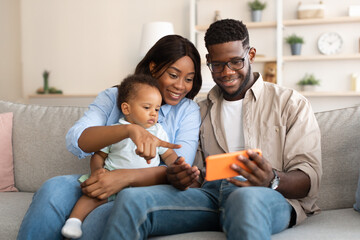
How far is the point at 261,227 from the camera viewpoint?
3.82 feet

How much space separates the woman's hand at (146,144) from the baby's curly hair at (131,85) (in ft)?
0.97

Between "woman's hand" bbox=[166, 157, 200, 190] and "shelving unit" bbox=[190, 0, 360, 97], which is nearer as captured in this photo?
"woman's hand" bbox=[166, 157, 200, 190]

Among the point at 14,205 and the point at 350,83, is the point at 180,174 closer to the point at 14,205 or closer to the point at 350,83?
the point at 14,205

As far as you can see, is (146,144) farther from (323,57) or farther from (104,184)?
(323,57)

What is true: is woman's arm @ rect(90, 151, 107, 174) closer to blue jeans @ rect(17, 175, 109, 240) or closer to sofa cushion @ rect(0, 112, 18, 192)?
blue jeans @ rect(17, 175, 109, 240)

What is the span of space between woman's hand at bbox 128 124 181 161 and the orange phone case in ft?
0.57

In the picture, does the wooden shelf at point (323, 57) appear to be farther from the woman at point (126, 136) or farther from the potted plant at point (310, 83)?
the woman at point (126, 136)

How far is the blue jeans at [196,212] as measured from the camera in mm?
1183

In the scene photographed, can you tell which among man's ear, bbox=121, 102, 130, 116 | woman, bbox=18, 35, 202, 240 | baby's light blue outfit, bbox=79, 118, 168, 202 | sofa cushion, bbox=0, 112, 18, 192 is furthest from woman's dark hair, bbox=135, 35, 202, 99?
sofa cushion, bbox=0, 112, 18, 192

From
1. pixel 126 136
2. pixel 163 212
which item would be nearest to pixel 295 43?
pixel 126 136

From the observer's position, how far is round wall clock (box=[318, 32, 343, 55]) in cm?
452

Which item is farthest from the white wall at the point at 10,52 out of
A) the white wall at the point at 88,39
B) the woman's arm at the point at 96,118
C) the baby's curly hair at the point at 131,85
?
the baby's curly hair at the point at 131,85

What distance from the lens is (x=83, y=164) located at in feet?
6.63

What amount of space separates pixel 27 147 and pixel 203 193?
1099mm
